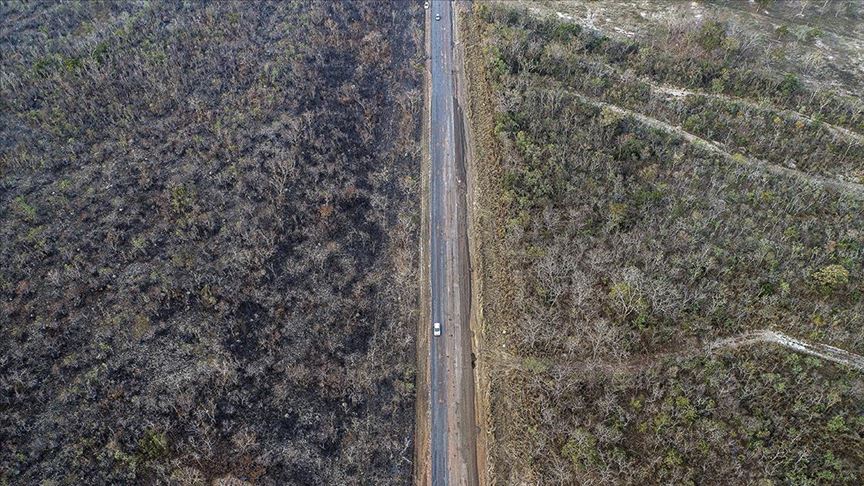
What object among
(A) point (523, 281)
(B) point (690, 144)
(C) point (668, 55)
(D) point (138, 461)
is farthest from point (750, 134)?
(D) point (138, 461)

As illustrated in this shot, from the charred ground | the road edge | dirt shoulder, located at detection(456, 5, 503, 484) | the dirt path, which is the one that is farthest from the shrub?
the charred ground

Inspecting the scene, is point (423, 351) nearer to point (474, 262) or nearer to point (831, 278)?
point (474, 262)

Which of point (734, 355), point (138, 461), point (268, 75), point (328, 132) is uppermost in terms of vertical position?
point (268, 75)

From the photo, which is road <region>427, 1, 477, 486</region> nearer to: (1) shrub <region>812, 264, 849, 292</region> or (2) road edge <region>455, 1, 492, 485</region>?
(2) road edge <region>455, 1, 492, 485</region>

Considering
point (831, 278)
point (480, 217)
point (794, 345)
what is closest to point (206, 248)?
point (480, 217)

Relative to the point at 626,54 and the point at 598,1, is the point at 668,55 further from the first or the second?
the point at 598,1
